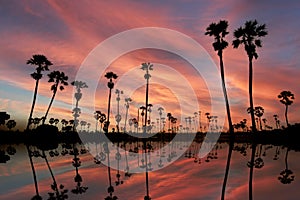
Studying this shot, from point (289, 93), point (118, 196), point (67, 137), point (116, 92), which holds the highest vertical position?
point (116, 92)

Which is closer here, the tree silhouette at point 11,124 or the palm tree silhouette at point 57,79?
the palm tree silhouette at point 57,79

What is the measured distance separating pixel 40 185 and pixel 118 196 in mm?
3808

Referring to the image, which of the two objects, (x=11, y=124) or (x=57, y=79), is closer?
(x=57, y=79)

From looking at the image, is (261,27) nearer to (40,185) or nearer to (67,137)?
(40,185)

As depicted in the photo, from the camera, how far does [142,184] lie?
1160 cm

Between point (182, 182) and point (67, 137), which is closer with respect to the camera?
point (182, 182)

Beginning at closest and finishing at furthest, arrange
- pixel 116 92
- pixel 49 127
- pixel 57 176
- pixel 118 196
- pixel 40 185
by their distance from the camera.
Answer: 1. pixel 118 196
2. pixel 40 185
3. pixel 57 176
4. pixel 49 127
5. pixel 116 92

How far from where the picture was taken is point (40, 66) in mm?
71375

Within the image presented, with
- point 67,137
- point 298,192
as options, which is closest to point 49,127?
point 67,137

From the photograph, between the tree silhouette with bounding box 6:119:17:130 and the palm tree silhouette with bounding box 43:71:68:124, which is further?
the tree silhouette with bounding box 6:119:17:130

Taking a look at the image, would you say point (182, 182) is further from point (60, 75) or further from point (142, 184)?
point (60, 75)

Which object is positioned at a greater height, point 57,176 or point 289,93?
point 289,93

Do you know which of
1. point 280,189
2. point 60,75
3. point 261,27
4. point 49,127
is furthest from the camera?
point 60,75

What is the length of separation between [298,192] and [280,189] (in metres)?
0.71
